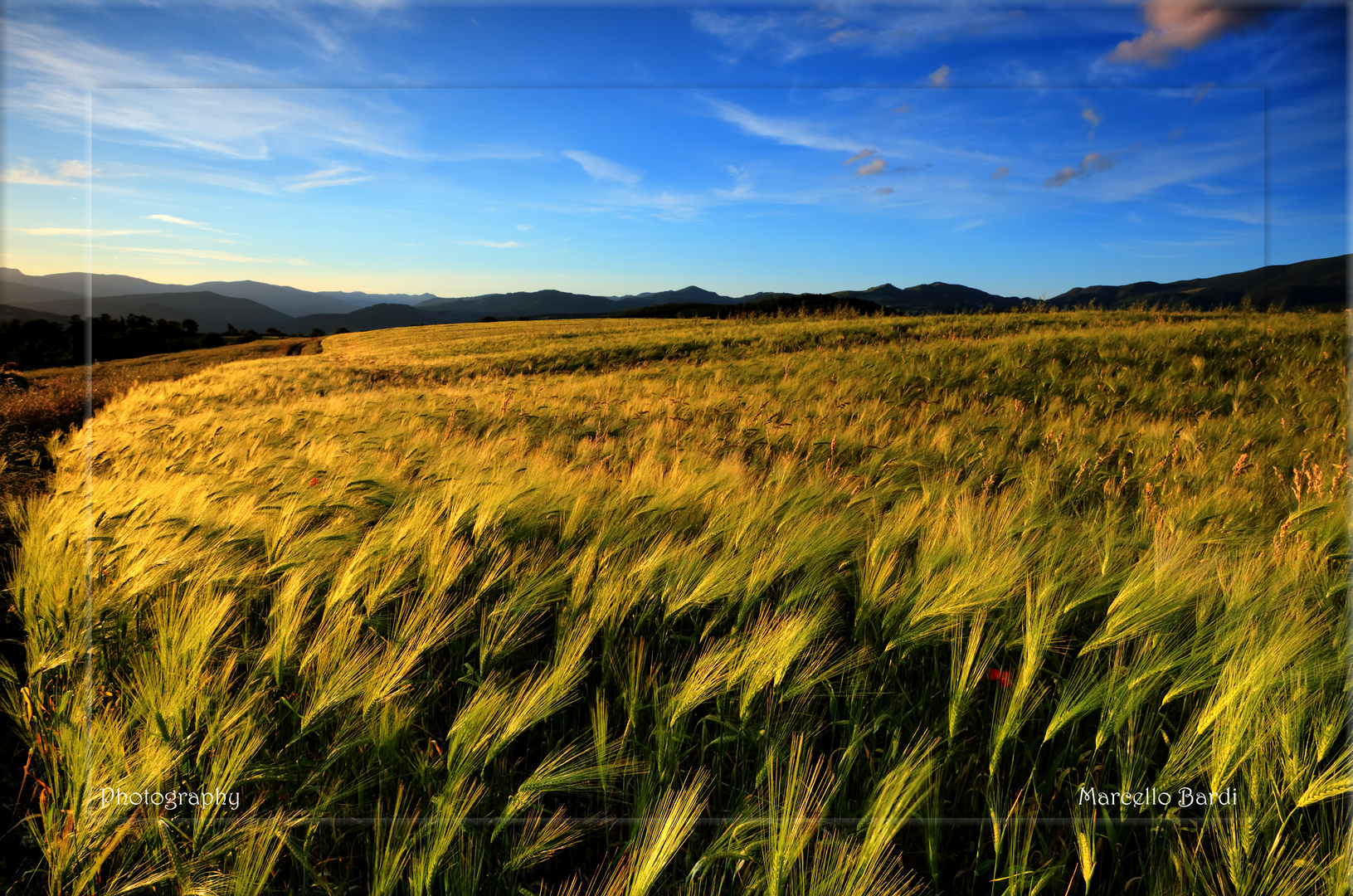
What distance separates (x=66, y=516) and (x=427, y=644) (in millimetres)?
1918

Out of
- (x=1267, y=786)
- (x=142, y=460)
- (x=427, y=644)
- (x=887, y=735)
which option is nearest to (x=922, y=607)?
(x=887, y=735)

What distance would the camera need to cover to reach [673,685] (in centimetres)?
140

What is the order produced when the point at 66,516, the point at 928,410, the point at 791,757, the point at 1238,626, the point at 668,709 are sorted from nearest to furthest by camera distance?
the point at 791,757, the point at 668,709, the point at 1238,626, the point at 66,516, the point at 928,410

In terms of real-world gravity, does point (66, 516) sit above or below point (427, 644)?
above

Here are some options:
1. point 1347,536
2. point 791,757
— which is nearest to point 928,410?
point 1347,536

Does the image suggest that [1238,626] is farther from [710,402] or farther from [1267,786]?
[710,402]

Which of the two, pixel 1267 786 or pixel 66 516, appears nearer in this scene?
pixel 1267 786

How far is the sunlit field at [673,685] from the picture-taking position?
3.93 ft

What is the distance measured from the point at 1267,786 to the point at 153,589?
304 centimetres

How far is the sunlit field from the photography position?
1.20 meters

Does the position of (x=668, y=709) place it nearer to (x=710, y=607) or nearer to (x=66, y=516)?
(x=710, y=607)

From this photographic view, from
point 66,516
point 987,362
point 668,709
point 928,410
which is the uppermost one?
point 987,362

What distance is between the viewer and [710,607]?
75.2 inches

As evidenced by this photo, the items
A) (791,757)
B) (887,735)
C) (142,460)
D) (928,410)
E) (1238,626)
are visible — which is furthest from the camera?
(928,410)
